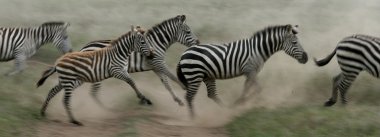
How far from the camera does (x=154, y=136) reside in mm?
11094

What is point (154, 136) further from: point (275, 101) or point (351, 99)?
point (351, 99)

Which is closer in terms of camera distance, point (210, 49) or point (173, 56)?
point (210, 49)

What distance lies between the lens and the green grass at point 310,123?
10641 mm

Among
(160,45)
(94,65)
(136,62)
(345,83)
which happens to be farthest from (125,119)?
(345,83)

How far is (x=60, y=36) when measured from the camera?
1684cm

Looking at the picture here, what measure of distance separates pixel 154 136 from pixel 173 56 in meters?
7.38

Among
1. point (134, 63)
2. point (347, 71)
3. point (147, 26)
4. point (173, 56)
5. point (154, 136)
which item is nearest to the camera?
point (154, 136)

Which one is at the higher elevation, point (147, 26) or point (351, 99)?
point (147, 26)

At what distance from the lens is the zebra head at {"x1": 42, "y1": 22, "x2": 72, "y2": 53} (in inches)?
655

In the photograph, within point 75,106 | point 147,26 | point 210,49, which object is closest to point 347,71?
point 210,49

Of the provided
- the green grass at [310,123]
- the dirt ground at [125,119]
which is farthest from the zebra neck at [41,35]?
the green grass at [310,123]

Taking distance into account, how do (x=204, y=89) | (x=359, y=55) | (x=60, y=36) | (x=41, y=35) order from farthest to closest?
(x=60, y=36)
(x=41, y=35)
(x=204, y=89)
(x=359, y=55)

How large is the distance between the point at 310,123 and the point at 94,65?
13.6ft

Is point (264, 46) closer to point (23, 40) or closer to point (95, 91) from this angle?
point (95, 91)
